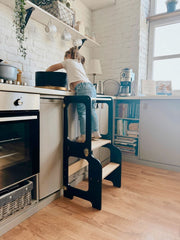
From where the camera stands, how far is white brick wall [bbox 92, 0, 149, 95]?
2.81m

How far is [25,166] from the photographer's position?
1.24m

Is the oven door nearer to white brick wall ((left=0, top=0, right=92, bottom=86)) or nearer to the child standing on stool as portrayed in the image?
the child standing on stool

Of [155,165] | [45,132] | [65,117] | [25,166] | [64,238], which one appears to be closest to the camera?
[64,238]

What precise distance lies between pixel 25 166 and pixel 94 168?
1.73 ft

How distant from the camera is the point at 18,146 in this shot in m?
1.22

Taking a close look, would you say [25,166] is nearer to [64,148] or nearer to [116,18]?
[64,148]

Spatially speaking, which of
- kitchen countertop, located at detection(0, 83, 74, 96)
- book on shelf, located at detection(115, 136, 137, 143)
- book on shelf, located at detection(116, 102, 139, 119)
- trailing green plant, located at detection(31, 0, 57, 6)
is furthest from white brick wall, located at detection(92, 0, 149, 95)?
kitchen countertop, located at detection(0, 83, 74, 96)

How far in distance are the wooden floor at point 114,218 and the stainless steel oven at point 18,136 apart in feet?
1.17

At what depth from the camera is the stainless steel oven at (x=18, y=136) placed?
1.07 metres

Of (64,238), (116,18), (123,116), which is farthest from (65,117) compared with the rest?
(116,18)

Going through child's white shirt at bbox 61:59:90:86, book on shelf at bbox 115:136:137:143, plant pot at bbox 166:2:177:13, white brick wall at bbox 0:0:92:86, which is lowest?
book on shelf at bbox 115:136:137:143

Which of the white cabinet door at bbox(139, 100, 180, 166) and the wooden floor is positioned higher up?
the white cabinet door at bbox(139, 100, 180, 166)

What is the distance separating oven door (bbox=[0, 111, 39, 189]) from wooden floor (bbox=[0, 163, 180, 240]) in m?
0.35

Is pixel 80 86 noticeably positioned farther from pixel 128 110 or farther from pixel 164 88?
pixel 164 88
